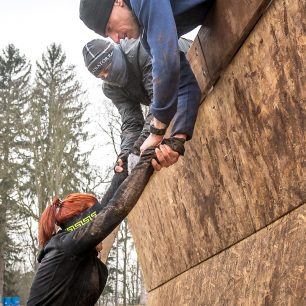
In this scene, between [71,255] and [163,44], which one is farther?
[71,255]

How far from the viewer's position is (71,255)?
3033 mm

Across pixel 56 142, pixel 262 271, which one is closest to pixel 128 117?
pixel 262 271

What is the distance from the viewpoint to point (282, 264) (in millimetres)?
1962

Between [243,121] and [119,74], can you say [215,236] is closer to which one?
[243,121]

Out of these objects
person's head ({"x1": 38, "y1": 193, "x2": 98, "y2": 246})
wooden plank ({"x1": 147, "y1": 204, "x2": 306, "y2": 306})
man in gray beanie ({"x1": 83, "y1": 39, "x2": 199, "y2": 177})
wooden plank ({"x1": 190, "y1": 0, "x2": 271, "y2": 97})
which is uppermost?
man in gray beanie ({"x1": 83, "y1": 39, "x2": 199, "y2": 177})

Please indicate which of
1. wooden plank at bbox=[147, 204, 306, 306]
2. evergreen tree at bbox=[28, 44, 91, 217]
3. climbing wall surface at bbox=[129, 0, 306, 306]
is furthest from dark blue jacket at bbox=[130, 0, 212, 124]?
evergreen tree at bbox=[28, 44, 91, 217]

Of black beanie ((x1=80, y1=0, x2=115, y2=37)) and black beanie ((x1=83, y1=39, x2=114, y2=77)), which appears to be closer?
black beanie ((x1=80, y1=0, x2=115, y2=37))

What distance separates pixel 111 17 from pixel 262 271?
1.37m

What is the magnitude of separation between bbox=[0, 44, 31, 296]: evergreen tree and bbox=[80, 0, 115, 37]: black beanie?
19384 mm

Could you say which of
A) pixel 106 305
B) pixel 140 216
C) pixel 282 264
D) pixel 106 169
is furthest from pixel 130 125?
pixel 106 305

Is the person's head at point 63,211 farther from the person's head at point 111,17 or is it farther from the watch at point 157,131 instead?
the person's head at point 111,17

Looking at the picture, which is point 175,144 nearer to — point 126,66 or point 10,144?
point 126,66

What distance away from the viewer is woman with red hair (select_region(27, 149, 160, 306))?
2.88 meters

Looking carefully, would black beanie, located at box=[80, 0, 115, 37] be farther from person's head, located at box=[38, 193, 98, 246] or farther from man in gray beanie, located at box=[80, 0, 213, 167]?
person's head, located at box=[38, 193, 98, 246]
